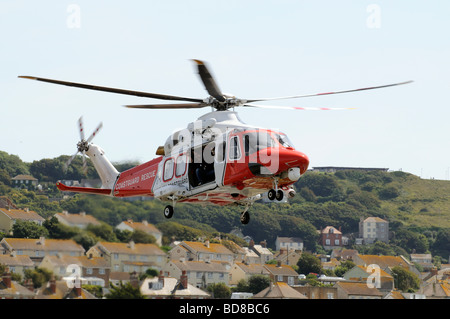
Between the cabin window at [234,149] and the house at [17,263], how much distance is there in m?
10.2

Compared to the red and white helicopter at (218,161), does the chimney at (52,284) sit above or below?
below

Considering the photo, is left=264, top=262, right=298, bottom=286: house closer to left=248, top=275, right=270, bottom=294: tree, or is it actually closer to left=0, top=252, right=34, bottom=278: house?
left=248, top=275, right=270, bottom=294: tree

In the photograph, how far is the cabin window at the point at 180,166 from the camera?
1032 inches

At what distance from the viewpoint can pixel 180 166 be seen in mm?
26406

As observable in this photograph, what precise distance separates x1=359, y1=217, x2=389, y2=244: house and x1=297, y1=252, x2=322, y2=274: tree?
55356 mm

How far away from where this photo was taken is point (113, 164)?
33969mm

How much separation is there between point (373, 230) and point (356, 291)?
8430 centimetres

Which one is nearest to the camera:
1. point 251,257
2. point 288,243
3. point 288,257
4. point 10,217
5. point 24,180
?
point 10,217

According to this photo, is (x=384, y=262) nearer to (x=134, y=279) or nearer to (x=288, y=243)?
(x=288, y=243)

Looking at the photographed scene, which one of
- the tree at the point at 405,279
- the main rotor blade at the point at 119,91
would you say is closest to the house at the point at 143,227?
the main rotor blade at the point at 119,91

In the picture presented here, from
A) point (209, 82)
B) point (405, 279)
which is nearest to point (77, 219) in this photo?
point (209, 82)

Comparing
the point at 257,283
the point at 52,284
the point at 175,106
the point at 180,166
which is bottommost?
the point at 52,284

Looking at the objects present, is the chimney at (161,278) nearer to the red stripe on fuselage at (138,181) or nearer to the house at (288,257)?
the red stripe on fuselage at (138,181)
